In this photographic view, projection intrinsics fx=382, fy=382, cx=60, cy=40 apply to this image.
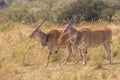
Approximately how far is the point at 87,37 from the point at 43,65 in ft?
4.98

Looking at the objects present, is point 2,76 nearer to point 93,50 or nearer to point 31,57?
point 31,57

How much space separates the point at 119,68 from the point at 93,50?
98.5 inches

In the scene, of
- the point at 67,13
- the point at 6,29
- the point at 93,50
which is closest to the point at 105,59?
the point at 93,50

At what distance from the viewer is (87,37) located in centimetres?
1085

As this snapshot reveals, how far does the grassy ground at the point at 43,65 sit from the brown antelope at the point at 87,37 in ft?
1.59

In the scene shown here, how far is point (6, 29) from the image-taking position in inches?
734

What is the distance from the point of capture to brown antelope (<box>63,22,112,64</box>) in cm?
1080

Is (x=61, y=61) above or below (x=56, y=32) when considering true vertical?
below

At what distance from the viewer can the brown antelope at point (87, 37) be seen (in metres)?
10.8

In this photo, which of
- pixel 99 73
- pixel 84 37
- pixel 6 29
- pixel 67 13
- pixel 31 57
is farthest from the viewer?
pixel 67 13

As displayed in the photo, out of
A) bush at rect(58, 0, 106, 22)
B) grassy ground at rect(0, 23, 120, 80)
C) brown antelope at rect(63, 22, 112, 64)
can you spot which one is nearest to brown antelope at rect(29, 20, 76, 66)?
brown antelope at rect(63, 22, 112, 64)

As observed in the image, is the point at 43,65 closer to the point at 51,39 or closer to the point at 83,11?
the point at 51,39

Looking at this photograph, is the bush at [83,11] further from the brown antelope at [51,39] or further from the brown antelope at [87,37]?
the brown antelope at [87,37]

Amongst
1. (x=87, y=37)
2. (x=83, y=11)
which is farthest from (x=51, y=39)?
(x=83, y=11)
